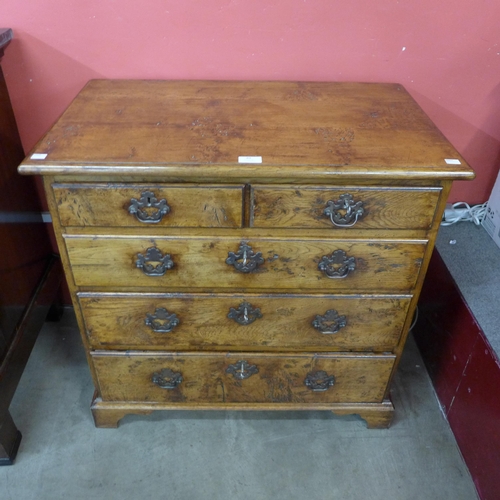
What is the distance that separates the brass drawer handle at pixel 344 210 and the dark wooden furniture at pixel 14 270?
100cm

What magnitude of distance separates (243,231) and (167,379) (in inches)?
23.6

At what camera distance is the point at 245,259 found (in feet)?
3.83

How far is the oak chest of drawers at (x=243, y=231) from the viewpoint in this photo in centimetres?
106

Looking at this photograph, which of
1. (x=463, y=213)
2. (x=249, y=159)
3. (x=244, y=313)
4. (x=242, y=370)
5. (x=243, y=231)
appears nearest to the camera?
(x=249, y=159)

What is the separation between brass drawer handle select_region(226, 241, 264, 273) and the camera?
1161mm

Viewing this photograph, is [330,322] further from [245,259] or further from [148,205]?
[148,205]

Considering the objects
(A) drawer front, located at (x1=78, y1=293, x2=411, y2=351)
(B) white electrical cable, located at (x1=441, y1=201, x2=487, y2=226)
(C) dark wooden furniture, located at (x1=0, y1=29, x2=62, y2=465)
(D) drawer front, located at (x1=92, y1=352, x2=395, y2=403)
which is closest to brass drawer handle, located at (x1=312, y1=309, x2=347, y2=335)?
(A) drawer front, located at (x1=78, y1=293, x2=411, y2=351)

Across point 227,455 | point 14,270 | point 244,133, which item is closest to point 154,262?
point 244,133

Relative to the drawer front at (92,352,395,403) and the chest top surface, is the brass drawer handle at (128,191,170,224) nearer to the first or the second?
the chest top surface

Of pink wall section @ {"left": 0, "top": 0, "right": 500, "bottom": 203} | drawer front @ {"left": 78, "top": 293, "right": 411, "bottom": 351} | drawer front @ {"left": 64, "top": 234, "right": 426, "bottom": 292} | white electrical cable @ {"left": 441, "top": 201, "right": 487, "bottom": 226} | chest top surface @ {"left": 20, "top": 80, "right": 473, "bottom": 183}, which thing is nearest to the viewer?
chest top surface @ {"left": 20, "top": 80, "right": 473, "bottom": 183}

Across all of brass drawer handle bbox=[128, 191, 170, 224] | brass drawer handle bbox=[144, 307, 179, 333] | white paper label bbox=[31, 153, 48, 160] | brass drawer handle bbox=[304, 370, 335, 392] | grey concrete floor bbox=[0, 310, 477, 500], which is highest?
white paper label bbox=[31, 153, 48, 160]

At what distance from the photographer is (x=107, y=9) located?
4.56 ft

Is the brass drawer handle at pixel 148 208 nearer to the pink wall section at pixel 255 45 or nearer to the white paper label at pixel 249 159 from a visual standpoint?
the white paper label at pixel 249 159

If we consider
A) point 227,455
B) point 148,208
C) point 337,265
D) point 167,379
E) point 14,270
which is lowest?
point 227,455
